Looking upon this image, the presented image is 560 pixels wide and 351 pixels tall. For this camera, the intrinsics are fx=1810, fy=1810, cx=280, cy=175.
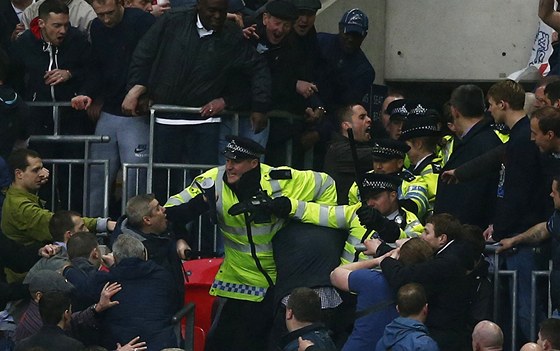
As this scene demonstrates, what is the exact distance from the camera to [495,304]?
43.0 ft

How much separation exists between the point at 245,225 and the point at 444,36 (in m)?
5.61

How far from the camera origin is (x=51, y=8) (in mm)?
15758

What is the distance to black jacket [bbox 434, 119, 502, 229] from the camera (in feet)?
45.7

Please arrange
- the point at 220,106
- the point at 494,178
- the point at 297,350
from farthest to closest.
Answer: the point at 220,106, the point at 494,178, the point at 297,350

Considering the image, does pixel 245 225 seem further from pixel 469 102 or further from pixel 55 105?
pixel 55 105

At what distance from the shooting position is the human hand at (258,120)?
15219 mm

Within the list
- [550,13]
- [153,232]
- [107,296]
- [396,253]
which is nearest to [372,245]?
[396,253]

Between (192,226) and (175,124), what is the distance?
2.89 ft

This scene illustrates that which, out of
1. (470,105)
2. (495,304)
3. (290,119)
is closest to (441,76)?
(290,119)

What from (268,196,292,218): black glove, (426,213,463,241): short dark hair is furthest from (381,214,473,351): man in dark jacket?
(268,196,292,218): black glove

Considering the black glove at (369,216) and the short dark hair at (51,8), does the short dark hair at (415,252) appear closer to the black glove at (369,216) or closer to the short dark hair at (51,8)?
the black glove at (369,216)

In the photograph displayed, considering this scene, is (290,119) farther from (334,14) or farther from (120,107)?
(334,14)

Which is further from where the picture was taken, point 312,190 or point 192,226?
point 192,226

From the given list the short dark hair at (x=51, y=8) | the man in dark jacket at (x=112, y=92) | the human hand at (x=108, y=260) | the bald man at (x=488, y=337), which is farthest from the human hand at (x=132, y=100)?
the bald man at (x=488, y=337)
